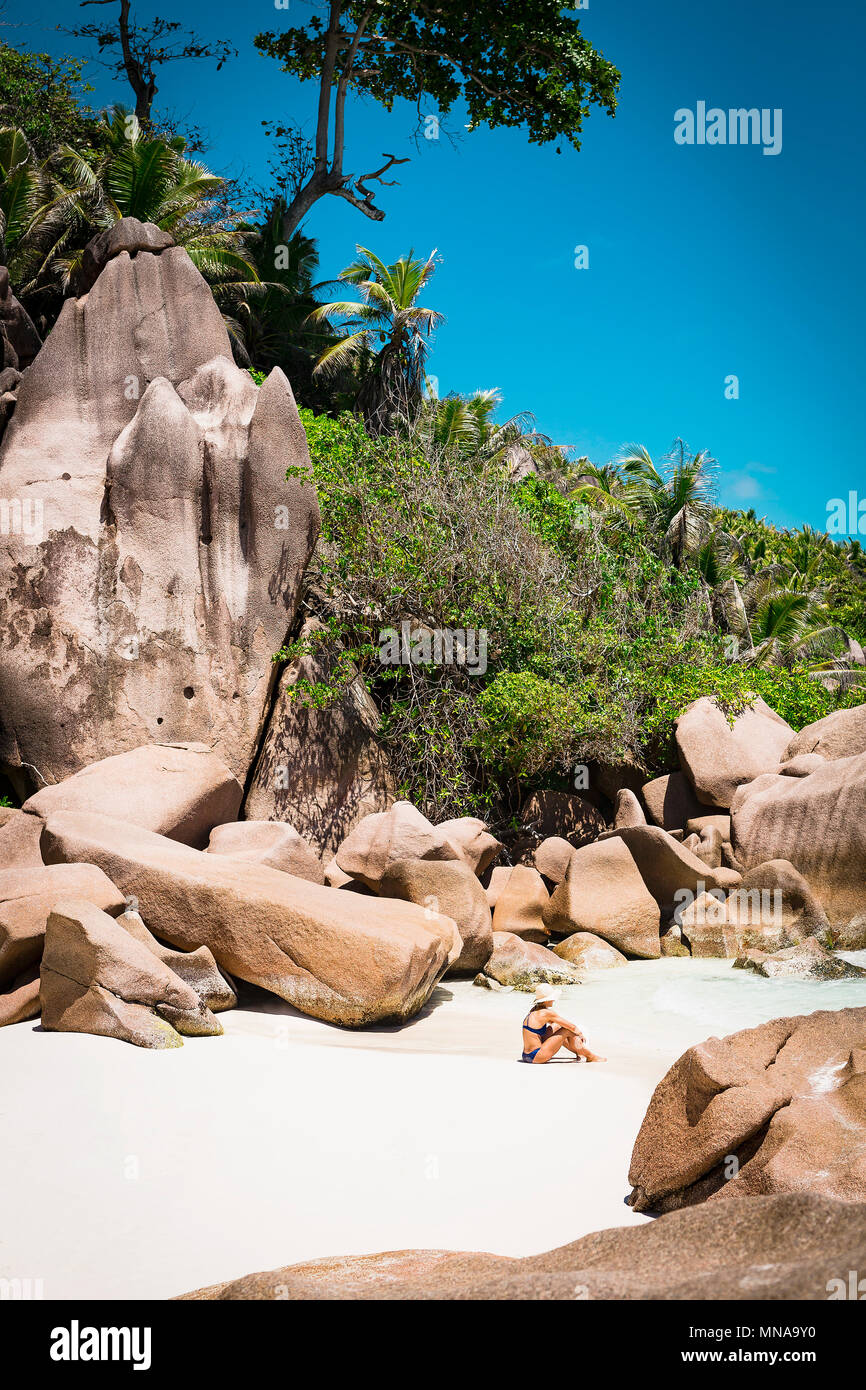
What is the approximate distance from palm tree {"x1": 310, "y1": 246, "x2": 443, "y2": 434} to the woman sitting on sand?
50.3 feet

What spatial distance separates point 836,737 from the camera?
1295 cm

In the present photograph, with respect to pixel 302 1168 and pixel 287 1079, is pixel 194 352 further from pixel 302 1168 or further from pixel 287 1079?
pixel 302 1168

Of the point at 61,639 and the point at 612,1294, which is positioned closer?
the point at 612,1294

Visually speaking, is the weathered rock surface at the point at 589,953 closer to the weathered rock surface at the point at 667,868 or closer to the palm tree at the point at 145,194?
the weathered rock surface at the point at 667,868

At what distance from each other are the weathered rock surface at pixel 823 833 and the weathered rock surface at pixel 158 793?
254 inches

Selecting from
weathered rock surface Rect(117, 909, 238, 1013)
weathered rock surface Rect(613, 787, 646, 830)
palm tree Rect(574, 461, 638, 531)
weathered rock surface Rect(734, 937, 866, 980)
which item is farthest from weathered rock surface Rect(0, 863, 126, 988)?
palm tree Rect(574, 461, 638, 531)

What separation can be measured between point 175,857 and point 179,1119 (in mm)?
2949

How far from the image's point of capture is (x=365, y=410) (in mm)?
22266

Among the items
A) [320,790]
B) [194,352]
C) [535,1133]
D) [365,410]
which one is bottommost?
[535,1133]

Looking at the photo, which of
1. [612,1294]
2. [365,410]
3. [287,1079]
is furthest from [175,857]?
[365,410]

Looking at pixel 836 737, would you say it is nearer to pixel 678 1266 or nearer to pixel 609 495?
pixel 678 1266

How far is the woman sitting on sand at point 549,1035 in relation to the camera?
6.06 m

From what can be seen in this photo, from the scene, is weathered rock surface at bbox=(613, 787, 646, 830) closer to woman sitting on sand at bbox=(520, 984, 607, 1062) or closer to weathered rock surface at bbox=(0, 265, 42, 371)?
woman sitting on sand at bbox=(520, 984, 607, 1062)

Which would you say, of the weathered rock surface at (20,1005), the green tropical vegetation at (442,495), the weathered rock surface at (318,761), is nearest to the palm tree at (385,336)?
the green tropical vegetation at (442,495)
